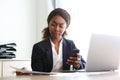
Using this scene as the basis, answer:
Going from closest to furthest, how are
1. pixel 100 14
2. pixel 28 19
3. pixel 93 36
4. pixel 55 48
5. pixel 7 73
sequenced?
pixel 93 36 < pixel 55 48 < pixel 7 73 < pixel 100 14 < pixel 28 19

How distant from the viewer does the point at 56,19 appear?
1948 millimetres

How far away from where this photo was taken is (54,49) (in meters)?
1.86

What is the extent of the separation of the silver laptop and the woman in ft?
0.66

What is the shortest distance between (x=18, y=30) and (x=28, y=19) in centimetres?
26

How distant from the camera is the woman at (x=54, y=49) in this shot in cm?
177

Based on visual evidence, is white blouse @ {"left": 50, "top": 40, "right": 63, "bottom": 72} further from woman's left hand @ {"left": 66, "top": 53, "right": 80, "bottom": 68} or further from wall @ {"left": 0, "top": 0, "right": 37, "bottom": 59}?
wall @ {"left": 0, "top": 0, "right": 37, "bottom": 59}

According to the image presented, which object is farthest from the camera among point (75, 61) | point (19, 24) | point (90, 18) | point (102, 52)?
point (19, 24)

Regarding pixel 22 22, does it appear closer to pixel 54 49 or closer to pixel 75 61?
pixel 54 49

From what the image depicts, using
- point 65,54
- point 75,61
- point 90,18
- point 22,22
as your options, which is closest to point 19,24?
point 22,22

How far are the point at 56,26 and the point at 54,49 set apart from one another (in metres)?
0.21

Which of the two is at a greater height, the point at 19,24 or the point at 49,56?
the point at 19,24

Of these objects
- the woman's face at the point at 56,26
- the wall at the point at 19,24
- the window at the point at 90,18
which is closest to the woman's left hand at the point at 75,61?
the woman's face at the point at 56,26

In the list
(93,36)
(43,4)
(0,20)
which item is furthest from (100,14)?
(93,36)

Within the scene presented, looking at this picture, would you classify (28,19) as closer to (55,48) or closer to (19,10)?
(19,10)
